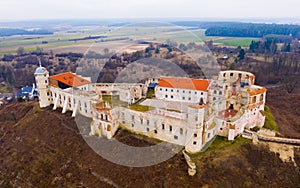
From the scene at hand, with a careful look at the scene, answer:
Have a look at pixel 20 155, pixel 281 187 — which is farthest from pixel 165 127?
pixel 20 155

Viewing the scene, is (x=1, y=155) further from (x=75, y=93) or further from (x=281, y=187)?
(x=281, y=187)

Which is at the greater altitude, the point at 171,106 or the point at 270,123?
the point at 171,106

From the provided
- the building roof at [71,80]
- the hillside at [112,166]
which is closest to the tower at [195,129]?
the hillside at [112,166]

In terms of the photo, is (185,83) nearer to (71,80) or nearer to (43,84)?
(71,80)

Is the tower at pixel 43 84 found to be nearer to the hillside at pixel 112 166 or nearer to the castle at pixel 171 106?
the castle at pixel 171 106

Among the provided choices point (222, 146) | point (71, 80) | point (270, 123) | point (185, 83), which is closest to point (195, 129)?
point (222, 146)

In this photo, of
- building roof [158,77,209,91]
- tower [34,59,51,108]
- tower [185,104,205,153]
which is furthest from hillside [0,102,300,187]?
building roof [158,77,209,91]

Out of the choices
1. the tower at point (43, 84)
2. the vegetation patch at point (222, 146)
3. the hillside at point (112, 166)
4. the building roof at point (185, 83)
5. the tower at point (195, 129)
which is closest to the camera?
the hillside at point (112, 166)

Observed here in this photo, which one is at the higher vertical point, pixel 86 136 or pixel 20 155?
pixel 86 136
